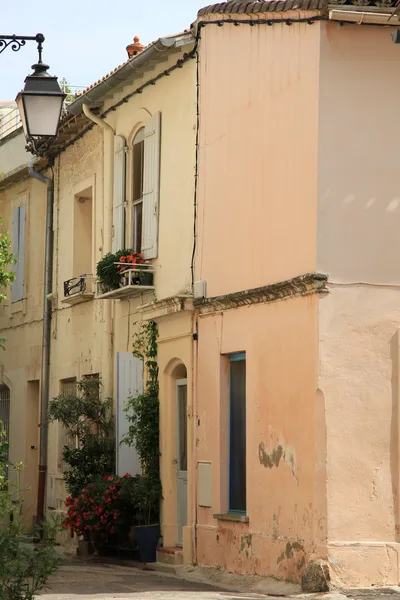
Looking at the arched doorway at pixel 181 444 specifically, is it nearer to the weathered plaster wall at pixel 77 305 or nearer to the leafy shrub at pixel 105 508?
the leafy shrub at pixel 105 508

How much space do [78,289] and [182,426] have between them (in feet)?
15.0

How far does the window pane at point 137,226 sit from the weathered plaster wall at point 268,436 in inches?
108

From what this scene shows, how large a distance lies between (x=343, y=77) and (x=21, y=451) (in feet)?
39.6

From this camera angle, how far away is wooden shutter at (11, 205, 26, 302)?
2308cm

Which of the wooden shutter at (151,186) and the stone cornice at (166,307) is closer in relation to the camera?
the stone cornice at (166,307)

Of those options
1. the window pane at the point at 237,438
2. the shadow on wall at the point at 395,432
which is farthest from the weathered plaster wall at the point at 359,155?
the window pane at the point at 237,438

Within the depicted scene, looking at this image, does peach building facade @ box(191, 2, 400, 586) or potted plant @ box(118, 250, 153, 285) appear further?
potted plant @ box(118, 250, 153, 285)

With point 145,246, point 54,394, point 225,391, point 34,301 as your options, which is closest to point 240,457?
point 225,391

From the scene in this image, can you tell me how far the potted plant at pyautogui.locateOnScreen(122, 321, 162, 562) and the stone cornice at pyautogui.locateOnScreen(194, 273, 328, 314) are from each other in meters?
1.73

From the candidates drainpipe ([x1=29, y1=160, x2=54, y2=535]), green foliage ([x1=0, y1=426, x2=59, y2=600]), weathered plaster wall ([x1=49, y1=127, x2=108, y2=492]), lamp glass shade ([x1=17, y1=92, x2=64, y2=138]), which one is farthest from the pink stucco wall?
drainpipe ([x1=29, y1=160, x2=54, y2=535])

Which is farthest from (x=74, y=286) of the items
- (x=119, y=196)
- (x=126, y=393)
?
(x=126, y=393)

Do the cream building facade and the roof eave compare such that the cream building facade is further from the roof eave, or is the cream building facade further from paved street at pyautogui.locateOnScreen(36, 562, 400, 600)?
paved street at pyautogui.locateOnScreen(36, 562, 400, 600)

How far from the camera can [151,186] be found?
A: 17.0m

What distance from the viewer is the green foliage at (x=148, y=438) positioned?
52.9 ft
